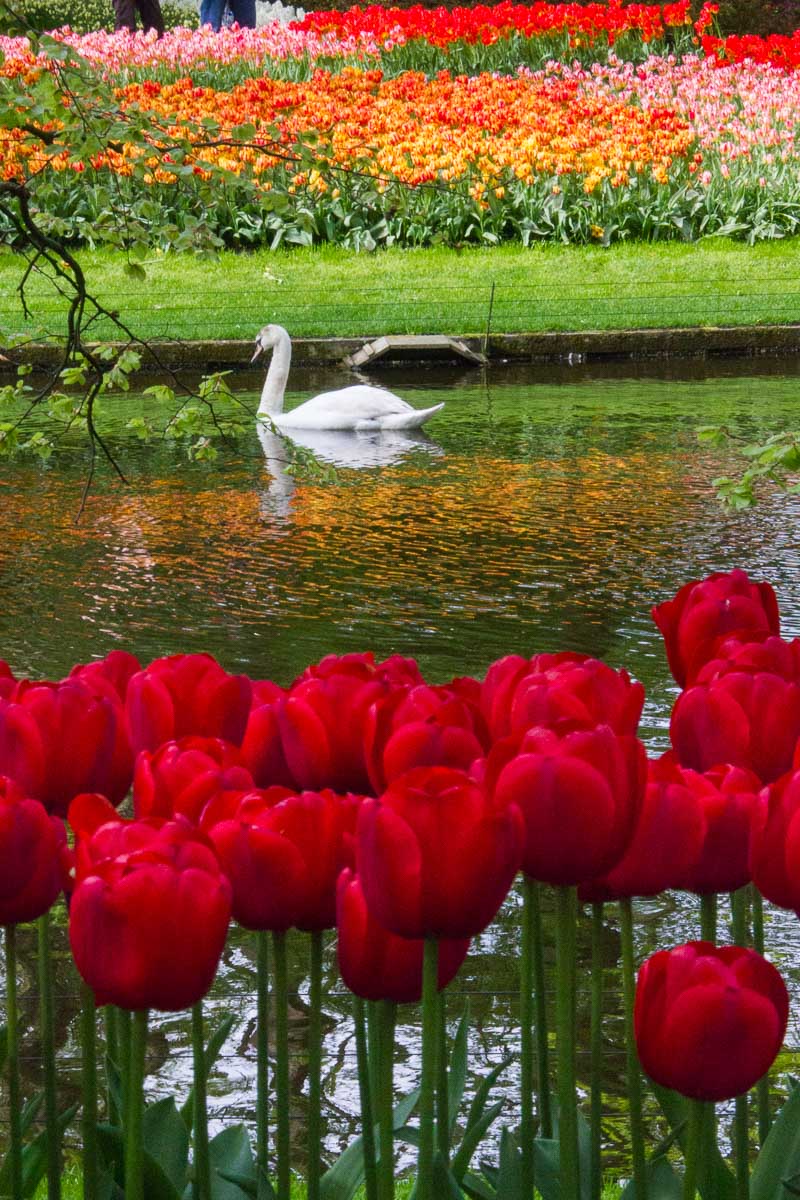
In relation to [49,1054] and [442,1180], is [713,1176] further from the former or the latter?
[49,1054]

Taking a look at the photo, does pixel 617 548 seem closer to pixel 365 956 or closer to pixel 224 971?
pixel 224 971

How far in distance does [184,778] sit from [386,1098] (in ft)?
1.06

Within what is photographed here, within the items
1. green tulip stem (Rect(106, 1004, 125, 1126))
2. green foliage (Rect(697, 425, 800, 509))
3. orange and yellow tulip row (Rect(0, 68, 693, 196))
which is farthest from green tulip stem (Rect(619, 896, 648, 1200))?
orange and yellow tulip row (Rect(0, 68, 693, 196))

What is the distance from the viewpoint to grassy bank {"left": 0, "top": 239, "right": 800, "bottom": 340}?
15.0m

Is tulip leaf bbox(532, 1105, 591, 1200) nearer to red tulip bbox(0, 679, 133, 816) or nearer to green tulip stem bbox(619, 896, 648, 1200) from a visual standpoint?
→ green tulip stem bbox(619, 896, 648, 1200)

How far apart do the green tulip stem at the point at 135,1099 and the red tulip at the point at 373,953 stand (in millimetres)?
162

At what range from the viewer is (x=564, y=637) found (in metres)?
6.86

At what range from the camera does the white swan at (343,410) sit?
38.0ft

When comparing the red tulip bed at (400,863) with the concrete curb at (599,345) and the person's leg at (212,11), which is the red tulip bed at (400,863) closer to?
the concrete curb at (599,345)

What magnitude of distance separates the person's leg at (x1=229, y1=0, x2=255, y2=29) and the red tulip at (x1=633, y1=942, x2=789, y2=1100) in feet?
82.5

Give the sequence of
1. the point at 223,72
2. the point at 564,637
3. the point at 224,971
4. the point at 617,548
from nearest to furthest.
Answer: the point at 224,971
the point at 564,637
the point at 617,548
the point at 223,72

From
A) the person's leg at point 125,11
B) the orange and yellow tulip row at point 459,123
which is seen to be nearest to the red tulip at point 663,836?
the orange and yellow tulip row at point 459,123

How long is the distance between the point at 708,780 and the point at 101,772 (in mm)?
573

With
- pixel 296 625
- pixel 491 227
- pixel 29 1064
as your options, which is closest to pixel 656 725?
pixel 296 625
